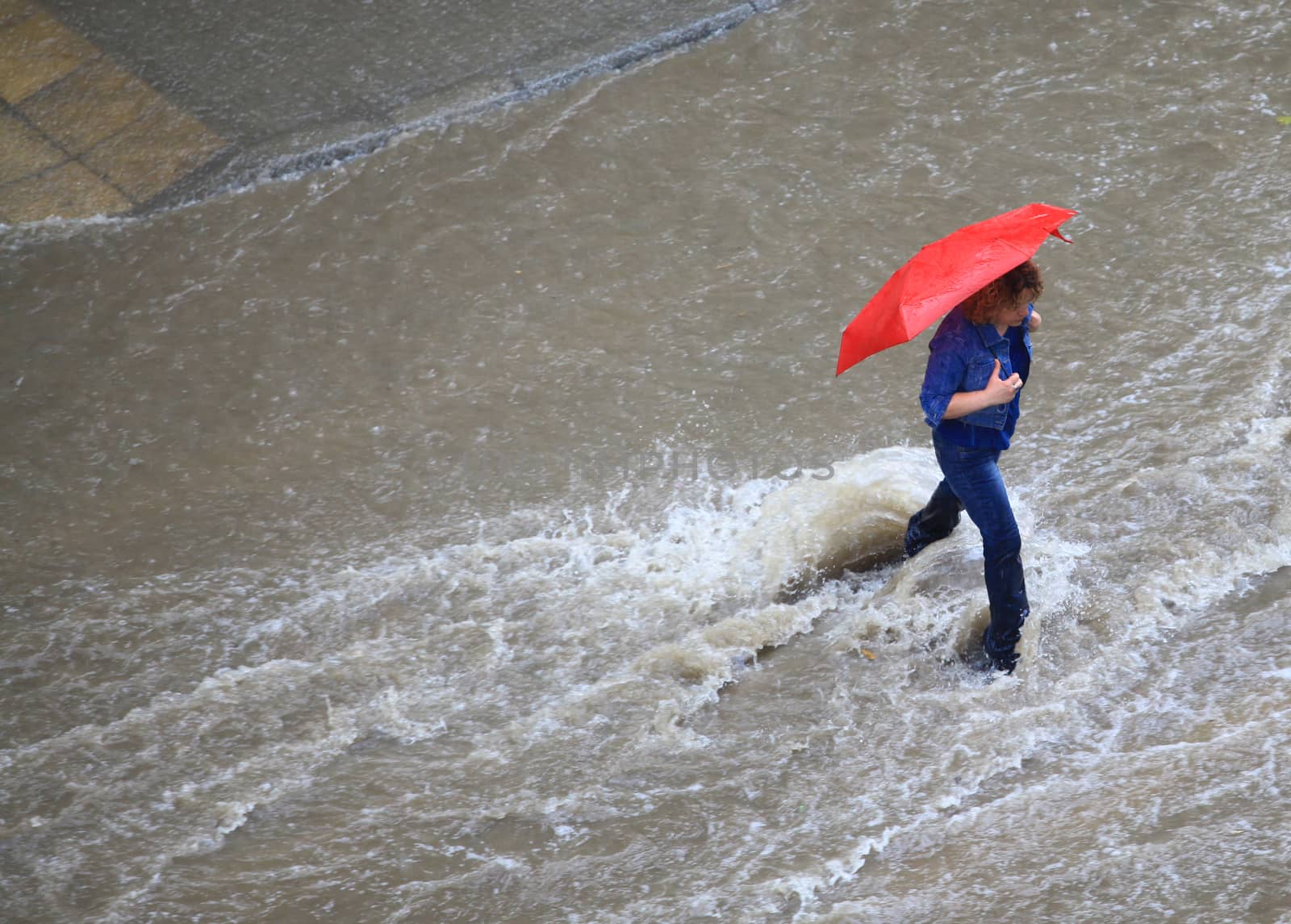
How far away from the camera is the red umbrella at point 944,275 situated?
11.3 ft

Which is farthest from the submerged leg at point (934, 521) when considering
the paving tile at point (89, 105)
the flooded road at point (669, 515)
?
the paving tile at point (89, 105)

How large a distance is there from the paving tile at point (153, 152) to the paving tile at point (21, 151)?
24 centimetres

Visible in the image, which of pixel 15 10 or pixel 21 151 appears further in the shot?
pixel 15 10

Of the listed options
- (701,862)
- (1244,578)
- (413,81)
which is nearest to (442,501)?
(701,862)

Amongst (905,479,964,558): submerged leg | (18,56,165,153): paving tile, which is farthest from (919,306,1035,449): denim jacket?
(18,56,165,153): paving tile

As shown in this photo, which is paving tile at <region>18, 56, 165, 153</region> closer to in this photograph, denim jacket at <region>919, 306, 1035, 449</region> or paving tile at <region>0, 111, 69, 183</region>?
paving tile at <region>0, 111, 69, 183</region>

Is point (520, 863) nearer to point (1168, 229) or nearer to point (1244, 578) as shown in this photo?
point (1244, 578)

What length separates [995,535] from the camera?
3.84 m

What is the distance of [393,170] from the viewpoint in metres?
7.07

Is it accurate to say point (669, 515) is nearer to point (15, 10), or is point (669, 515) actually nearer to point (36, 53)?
point (36, 53)

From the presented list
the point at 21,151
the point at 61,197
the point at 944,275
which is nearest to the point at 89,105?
the point at 21,151

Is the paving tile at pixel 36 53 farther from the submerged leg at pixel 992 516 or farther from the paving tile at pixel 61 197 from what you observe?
the submerged leg at pixel 992 516

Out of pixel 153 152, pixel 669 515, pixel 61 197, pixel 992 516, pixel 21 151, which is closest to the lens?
pixel 992 516

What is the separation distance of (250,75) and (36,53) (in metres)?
1.57
